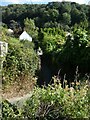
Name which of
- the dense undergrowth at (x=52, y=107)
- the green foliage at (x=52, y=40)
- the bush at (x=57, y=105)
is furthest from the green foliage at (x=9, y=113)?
the green foliage at (x=52, y=40)

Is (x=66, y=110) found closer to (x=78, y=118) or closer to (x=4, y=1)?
(x=78, y=118)

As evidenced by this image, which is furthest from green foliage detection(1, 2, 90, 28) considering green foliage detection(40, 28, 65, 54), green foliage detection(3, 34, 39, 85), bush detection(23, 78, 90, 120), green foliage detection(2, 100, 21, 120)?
green foliage detection(40, 28, 65, 54)

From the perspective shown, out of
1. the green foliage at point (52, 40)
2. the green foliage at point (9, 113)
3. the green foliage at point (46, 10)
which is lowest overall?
the green foliage at point (9, 113)

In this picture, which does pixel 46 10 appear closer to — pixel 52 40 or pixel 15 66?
pixel 15 66

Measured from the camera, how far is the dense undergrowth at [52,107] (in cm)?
383

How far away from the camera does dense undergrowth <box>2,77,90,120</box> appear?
3834 millimetres

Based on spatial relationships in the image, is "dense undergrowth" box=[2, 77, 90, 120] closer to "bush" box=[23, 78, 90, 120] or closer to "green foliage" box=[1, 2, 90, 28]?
"bush" box=[23, 78, 90, 120]

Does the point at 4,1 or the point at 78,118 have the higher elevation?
the point at 4,1

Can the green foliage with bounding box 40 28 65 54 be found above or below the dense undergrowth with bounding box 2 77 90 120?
above

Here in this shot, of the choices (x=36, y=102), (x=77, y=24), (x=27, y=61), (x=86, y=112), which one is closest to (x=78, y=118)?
(x=86, y=112)

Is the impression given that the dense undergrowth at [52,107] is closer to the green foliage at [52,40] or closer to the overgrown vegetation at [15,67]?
the overgrown vegetation at [15,67]

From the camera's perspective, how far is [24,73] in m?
7.67

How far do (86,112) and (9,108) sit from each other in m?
0.85

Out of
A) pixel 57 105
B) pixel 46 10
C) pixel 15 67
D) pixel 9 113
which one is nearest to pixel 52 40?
pixel 46 10
